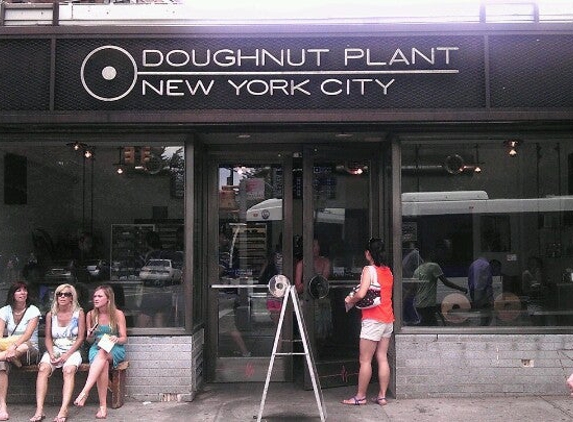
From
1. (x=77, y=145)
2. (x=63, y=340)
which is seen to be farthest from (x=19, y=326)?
(x=77, y=145)

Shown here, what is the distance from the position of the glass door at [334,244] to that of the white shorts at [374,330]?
0.82 metres

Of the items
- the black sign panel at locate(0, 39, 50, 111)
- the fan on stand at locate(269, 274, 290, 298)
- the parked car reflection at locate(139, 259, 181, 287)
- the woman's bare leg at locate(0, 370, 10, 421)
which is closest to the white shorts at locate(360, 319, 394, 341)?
the fan on stand at locate(269, 274, 290, 298)

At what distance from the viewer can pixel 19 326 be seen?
6.25 metres

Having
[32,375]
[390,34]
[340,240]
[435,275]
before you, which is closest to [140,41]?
[390,34]

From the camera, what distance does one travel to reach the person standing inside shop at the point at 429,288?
6906mm

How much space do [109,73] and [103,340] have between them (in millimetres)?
2743

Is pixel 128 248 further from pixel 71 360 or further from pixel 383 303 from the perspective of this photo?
pixel 383 303

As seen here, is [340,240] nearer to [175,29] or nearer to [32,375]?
[175,29]

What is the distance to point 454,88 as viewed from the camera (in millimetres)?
6418

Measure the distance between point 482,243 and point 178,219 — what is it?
3530mm

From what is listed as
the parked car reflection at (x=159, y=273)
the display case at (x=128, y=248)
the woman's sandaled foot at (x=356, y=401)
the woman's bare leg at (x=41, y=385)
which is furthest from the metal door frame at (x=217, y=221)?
the woman's bare leg at (x=41, y=385)

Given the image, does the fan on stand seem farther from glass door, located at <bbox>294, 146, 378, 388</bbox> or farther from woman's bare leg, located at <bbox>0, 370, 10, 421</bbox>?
woman's bare leg, located at <bbox>0, 370, 10, 421</bbox>

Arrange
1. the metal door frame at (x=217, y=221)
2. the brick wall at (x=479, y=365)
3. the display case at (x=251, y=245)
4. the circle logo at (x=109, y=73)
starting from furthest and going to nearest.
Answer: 1. the display case at (x=251, y=245)
2. the metal door frame at (x=217, y=221)
3. the brick wall at (x=479, y=365)
4. the circle logo at (x=109, y=73)

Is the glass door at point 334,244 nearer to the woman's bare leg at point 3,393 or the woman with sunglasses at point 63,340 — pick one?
the woman with sunglasses at point 63,340
